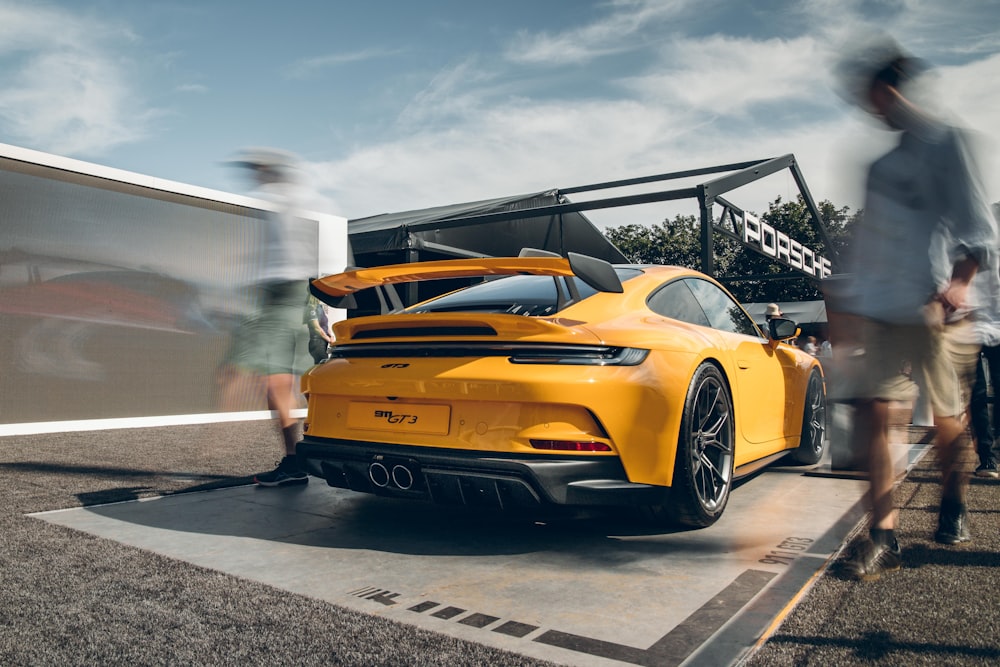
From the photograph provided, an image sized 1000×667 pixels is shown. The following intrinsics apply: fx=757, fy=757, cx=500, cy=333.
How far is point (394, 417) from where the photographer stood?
3162mm

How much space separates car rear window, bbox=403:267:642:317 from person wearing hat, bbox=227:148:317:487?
4.08ft

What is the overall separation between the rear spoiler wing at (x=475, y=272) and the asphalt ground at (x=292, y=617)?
1315 millimetres

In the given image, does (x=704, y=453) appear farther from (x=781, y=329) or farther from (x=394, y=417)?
(x=781, y=329)

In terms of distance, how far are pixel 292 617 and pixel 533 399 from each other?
1.13 m

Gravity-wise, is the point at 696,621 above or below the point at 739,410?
below

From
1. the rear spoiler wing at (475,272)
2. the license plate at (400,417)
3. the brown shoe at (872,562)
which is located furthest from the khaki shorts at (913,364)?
the license plate at (400,417)

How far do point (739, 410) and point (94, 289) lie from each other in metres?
8.41

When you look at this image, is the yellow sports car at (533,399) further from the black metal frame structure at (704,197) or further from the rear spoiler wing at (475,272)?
the black metal frame structure at (704,197)

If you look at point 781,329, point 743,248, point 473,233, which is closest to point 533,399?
point 781,329

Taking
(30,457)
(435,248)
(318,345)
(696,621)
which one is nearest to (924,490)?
(696,621)

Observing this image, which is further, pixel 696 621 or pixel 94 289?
pixel 94 289

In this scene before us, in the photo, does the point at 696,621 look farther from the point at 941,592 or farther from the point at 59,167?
the point at 59,167

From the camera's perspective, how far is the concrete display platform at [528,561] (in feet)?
7.23

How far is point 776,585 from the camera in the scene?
2.61 meters
